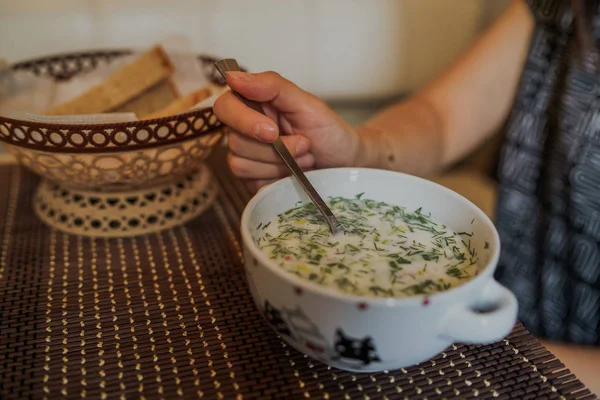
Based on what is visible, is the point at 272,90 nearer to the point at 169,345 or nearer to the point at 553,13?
the point at 169,345

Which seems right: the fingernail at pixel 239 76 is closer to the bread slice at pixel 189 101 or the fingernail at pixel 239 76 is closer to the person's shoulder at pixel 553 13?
the bread slice at pixel 189 101

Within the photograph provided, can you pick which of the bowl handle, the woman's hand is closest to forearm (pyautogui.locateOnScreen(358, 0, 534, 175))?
the woman's hand

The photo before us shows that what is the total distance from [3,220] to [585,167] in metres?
0.93

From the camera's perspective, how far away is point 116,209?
0.83 meters

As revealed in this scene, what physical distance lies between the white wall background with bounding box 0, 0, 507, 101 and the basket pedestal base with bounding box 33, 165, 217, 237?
572 mm

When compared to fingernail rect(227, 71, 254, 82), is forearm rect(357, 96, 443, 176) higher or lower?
lower

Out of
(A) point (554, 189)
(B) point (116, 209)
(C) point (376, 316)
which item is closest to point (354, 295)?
(C) point (376, 316)

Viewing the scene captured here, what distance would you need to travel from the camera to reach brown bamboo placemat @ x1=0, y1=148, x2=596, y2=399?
1.87ft

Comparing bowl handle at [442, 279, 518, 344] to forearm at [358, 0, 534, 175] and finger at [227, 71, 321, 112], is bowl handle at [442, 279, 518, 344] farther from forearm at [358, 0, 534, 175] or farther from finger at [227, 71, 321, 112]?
forearm at [358, 0, 534, 175]

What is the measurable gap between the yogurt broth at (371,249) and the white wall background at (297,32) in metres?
0.80

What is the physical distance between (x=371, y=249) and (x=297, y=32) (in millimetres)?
927

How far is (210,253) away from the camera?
799mm

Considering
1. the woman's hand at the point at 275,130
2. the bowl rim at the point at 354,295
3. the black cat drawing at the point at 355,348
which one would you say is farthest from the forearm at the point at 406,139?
the black cat drawing at the point at 355,348

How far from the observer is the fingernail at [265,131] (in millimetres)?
719
